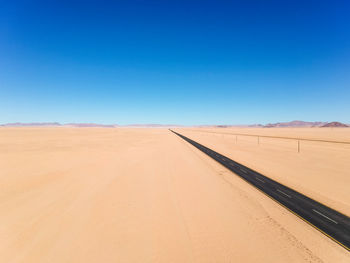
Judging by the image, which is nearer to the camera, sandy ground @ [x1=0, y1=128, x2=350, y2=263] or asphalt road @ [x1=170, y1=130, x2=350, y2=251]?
sandy ground @ [x1=0, y1=128, x2=350, y2=263]

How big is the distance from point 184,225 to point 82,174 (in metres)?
10.5

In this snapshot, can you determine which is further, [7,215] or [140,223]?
[7,215]

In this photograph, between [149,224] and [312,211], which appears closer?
[149,224]

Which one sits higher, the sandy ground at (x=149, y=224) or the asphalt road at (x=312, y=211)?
the sandy ground at (x=149, y=224)

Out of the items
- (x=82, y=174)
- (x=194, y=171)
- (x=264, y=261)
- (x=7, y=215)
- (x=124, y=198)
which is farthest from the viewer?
(x=194, y=171)

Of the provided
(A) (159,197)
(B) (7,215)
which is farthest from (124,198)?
(B) (7,215)

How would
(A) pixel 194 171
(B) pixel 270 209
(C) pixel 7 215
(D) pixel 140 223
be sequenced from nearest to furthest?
(D) pixel 140 223
(C) pixel 7 215
(B) pixel 270 209
(A) pixel 194 171

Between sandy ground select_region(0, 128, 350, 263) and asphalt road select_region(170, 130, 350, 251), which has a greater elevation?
sandy ground select_region(0, 128, 350, 263)

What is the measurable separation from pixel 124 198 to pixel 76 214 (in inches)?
94.6

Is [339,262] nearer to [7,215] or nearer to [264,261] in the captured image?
[264,261]

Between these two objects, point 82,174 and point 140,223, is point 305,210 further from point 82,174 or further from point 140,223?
point 82,174

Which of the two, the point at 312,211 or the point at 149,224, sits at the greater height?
the point at 149,224

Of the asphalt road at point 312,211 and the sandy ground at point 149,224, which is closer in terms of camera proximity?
the sandy ground at point 149,224

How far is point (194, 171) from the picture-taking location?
1476cm
